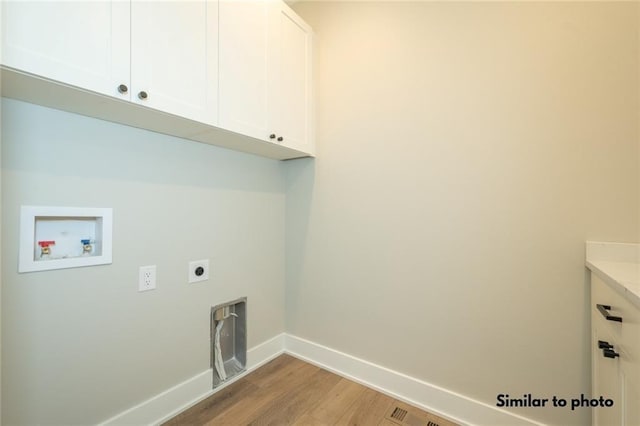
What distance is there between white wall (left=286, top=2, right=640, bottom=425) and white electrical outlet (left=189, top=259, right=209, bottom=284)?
0.79 meters

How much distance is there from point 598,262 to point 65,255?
2435mm

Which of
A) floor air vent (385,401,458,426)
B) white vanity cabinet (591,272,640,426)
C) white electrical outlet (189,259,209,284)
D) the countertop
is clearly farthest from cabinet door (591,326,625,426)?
white electrical outlet (189,259,209,284)

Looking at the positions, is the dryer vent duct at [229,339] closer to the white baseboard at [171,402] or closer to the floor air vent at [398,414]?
the white baseboard at [171,402]

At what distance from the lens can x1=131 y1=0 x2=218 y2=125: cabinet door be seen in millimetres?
1153

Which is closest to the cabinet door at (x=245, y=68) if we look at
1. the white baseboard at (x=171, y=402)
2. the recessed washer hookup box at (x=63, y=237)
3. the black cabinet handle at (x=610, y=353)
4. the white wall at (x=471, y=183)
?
the white wall at (x=471, y=183)

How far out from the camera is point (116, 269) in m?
1.36

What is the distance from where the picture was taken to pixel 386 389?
178 centimetres

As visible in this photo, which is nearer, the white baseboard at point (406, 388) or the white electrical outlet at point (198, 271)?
the white baseboard at point (406, 388)

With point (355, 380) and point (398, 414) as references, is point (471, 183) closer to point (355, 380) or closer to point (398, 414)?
point (398, 414)

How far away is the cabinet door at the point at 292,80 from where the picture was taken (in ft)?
5.83

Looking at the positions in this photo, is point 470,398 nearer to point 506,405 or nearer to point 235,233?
point 506,405

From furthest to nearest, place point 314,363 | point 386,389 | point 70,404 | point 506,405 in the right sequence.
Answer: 1. point 314,363
2. point 386,389
3. point 506,405
4. point 70,404

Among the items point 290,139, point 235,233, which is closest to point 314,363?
point 235,233

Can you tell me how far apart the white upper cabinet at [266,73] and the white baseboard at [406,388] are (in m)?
1.59
